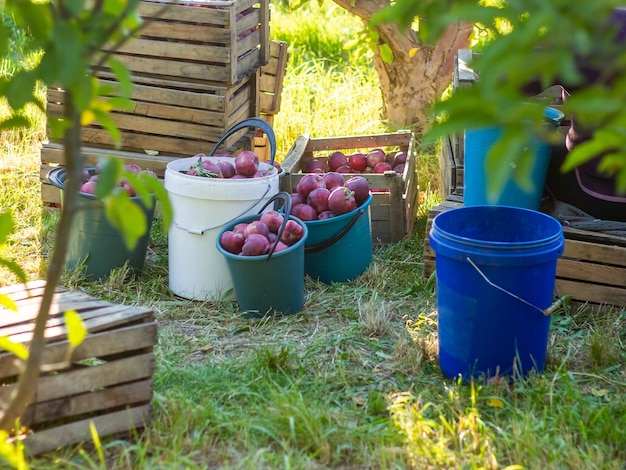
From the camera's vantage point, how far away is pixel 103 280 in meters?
4.11

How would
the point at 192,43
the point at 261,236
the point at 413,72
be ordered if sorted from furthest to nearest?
the point at 413,72 < the point at 192,43 < the point at 261,236

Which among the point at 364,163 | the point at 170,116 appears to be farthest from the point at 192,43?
the point at 364,163

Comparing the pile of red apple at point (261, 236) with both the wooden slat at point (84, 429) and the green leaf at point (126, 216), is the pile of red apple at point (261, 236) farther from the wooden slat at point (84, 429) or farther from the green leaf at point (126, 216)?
the green leaf at point (126, 216)

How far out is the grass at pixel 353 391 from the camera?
100 inches

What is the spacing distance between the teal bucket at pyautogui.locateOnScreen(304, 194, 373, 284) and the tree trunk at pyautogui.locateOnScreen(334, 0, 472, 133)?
2202 millimetres

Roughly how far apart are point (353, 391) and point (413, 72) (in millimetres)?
3684

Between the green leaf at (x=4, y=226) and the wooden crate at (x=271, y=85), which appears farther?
the wooden crate at (x=271, y=85)

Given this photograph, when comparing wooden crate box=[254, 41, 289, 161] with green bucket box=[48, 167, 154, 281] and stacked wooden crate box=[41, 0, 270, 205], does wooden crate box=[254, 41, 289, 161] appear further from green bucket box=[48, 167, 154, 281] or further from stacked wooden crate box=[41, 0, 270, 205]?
green bucket box=[48, 167, 154, 281]

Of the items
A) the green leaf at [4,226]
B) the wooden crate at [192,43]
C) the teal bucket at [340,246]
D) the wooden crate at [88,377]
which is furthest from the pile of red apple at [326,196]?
the green leaf at [4,226]

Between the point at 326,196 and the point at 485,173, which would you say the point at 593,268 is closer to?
the point at 485,173

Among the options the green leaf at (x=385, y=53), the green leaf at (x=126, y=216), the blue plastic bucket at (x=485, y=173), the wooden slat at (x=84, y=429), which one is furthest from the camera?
the green leaf at (x=385, y=53)

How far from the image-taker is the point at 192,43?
470 centimetres

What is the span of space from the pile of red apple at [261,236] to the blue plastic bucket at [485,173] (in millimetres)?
795

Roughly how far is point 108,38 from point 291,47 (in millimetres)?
5795
